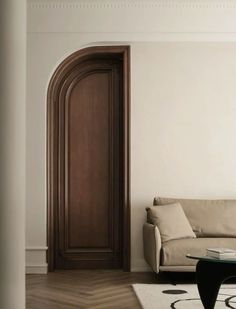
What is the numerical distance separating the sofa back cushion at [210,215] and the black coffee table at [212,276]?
1792 mm

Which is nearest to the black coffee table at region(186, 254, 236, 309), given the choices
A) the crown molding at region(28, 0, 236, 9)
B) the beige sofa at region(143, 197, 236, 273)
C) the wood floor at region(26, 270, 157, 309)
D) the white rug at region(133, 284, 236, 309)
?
the white rug at region(133, 284, 236, 309)

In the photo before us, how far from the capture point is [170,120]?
6.37 m

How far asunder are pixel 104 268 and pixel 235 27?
309 centimetres

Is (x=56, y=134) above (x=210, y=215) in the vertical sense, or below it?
above

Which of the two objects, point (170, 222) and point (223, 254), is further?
point (170, 222)

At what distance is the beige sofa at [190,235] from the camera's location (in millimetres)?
5367

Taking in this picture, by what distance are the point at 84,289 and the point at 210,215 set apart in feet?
5.30

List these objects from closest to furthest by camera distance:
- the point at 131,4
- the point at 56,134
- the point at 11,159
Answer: the point at 11,159 → the point at 131,4 → the point at 56,134

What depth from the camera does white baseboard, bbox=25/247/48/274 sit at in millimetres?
6168

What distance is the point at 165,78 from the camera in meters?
6.41

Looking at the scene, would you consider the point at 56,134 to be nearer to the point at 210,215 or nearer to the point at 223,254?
the point at 210,215

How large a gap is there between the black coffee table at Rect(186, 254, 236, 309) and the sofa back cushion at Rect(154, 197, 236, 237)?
1792 mm

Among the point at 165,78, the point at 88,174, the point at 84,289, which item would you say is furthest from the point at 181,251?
the point at 165,78

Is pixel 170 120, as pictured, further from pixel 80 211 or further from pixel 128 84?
pixel 80 211
